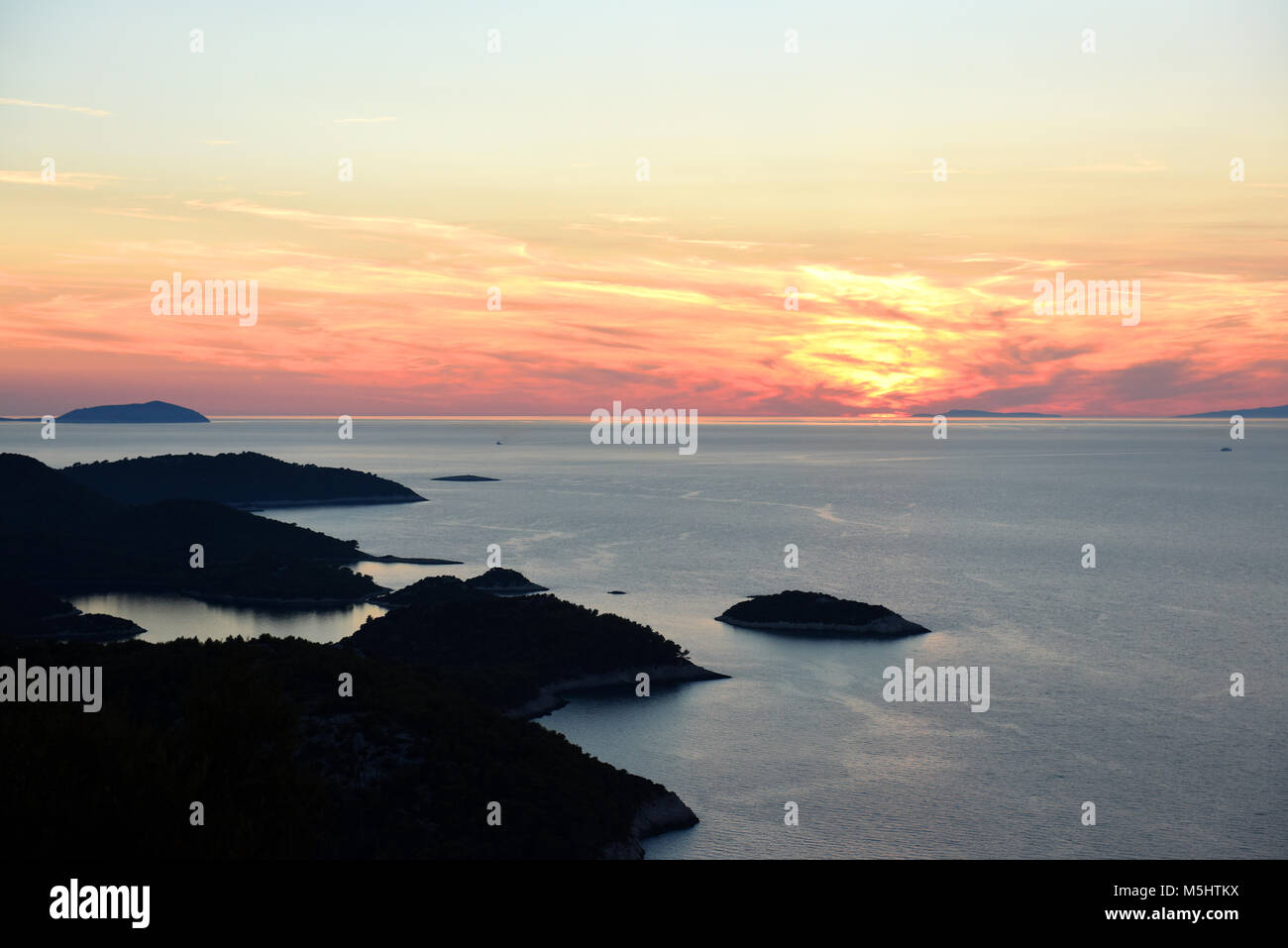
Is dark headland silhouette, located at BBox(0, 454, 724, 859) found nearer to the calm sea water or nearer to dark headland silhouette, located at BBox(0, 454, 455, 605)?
the calm sea water

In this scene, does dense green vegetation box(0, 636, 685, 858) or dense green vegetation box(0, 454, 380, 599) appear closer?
dense green vegetation box(0, 636, 685, 858)

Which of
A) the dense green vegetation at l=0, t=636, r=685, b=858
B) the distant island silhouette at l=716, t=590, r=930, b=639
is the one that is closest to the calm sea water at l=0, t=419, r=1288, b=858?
→ the distant island silhouette at l=716, t=590, r=930, b=639

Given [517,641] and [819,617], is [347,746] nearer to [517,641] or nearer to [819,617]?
[517,641]

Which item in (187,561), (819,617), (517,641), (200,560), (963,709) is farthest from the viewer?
(187,561)

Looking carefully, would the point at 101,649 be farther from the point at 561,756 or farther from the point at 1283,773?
the point at 1283,773

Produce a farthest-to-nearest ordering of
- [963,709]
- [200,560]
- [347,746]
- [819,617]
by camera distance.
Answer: [200,560]
[819,617]
[963,709]
[347,746]

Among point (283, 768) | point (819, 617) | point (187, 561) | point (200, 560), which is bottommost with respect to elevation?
point (819, 617)

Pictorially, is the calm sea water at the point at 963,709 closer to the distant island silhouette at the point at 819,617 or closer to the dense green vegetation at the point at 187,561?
the distant island silhouette at the point at 819,617

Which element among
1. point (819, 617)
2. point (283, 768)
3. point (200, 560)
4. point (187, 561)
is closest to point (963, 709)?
point (819, 617)
